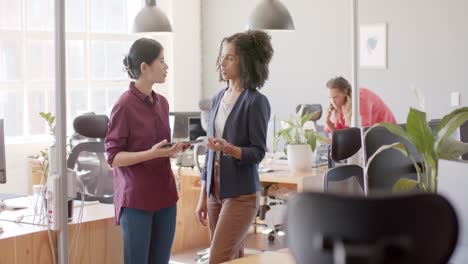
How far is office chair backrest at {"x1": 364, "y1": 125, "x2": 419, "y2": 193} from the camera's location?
3.60 meters

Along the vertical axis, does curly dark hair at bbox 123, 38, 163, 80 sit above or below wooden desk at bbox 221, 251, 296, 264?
above

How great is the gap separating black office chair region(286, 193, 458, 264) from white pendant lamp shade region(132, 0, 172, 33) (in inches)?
221

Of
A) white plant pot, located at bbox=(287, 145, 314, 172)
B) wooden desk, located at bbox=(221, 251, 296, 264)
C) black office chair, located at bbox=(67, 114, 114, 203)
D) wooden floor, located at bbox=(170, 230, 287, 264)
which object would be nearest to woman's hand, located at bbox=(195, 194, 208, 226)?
wooden desk, located at bbox=(221, 251, 296, 264)

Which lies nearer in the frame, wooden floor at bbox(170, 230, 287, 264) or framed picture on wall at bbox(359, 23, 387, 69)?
wooden floor at bbox(170, 230, 287, 264)

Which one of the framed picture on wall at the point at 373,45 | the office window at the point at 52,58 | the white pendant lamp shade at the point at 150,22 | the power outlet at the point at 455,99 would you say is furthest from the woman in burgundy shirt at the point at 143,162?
the framed picture on wall at the point at 373,45

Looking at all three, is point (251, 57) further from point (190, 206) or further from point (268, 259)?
point (190, 206)

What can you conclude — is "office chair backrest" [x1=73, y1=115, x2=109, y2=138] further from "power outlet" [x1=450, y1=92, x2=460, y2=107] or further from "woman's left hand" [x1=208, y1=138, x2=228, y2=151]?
"power outlet" [x1=450, y1=92, x2=460, y2=107]

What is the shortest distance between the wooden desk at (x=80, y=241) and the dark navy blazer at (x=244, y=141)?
2.19 feet

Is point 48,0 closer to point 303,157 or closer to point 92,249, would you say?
point 303,157

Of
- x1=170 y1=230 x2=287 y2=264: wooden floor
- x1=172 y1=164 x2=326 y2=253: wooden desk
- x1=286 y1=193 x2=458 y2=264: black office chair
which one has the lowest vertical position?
x1=170 y1=230 x2=287 y2=264: wooden floor

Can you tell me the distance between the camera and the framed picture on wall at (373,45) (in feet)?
28.7

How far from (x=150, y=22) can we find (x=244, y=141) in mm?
3799

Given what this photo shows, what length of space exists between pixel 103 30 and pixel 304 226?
7.43 m

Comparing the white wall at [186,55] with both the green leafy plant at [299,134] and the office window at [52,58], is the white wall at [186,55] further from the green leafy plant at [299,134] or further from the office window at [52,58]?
the green leafy plant at [299,134]
